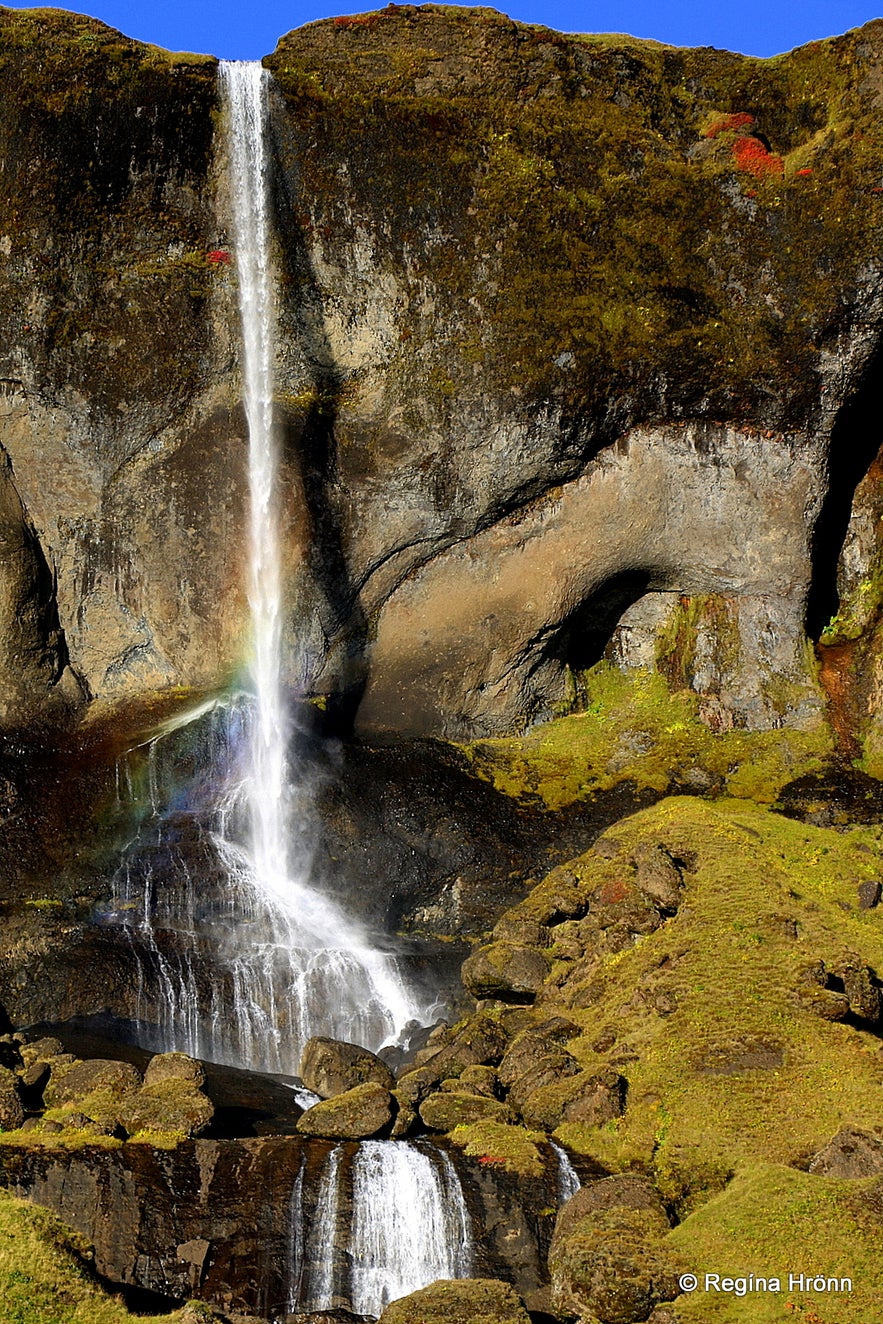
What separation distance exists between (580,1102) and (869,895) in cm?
709

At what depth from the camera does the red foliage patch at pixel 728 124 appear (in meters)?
32.1

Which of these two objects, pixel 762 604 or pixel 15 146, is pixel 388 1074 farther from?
pixel 15 146

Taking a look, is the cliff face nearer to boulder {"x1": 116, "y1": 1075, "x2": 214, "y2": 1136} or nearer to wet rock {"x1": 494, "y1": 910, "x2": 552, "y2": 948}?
wet rock {"x1": 494, "y1": 910, "x2": 552, "y2": 948}

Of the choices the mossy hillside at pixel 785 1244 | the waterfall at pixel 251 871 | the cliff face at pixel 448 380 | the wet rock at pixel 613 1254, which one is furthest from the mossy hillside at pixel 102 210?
the mossy hillside at pixel 785 1244

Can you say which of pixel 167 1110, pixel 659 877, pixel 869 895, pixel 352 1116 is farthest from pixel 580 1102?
pixel 869 895

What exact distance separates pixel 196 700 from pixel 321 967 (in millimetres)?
9499

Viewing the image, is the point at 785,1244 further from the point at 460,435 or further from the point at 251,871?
the point at 460,435

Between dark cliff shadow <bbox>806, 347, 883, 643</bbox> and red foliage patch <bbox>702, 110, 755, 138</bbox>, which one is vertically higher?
red foliage patch <bbox>702, 110, 755, 138</bbox>

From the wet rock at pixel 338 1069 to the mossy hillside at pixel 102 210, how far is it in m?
17.5

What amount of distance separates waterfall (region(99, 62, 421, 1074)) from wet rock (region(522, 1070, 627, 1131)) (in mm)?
5503

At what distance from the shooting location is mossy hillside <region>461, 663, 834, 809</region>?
29.2 m

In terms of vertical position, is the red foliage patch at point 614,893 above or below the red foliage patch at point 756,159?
below

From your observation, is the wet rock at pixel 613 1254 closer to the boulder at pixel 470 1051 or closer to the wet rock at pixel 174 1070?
the boulder at pixel 470 1051

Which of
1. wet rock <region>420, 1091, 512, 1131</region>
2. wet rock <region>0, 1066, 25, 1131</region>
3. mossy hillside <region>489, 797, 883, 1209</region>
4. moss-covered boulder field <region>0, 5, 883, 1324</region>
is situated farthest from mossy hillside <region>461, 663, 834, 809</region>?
wet rock <region>0, 1066, 25, 1131</region>
